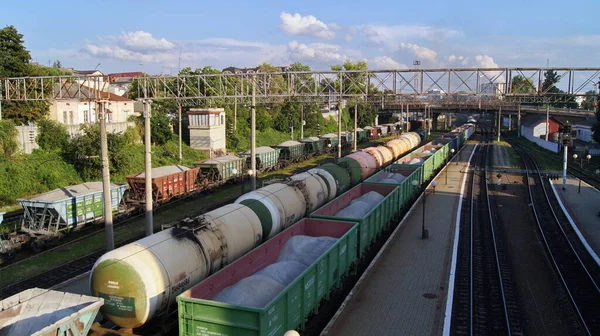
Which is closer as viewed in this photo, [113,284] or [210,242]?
[113,284]

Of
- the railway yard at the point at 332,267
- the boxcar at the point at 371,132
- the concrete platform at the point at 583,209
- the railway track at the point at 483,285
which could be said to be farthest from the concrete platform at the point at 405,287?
the boxcar at the point at 371,132

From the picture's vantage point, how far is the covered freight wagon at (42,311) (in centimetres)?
1035

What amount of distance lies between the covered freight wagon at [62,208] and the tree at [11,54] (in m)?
23.2

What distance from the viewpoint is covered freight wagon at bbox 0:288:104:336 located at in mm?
10352

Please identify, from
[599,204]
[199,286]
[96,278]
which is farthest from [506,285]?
[599,204]

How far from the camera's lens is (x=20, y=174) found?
3259 cm

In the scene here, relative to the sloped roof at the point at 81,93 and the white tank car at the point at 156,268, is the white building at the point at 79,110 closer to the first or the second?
the sloped roof at the point at 81,93

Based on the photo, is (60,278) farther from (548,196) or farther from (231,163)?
(548,196)

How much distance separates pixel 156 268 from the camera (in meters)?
11.9

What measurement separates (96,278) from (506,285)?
14.7 metres

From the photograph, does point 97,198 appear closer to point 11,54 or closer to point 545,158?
point 11,54

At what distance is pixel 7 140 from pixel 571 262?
36505mm

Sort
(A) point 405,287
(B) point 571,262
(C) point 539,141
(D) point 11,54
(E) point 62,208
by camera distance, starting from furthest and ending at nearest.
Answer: (C) point 539,141 → (D) point 11,54 → (E) point 62,208 → (B) point 571,262 → (A) point 405,287

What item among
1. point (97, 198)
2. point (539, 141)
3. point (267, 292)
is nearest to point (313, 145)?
point (97, 198)
